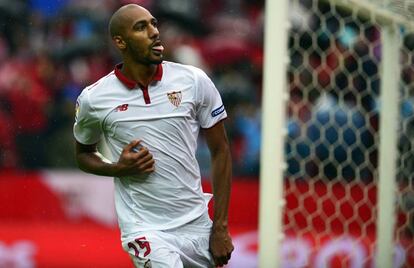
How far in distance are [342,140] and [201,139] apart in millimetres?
1767

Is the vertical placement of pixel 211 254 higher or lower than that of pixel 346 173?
higher

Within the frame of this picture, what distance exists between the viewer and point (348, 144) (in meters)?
6.06

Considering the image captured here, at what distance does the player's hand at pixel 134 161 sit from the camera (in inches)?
135

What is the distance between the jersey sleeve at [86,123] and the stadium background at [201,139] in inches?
61.9

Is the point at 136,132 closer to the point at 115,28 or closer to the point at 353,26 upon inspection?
the point at 115,28

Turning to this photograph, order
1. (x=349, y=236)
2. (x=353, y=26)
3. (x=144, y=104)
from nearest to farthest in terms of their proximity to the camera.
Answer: (x=144, y=104)
(x=349, y=236)
(x=353, y=26)

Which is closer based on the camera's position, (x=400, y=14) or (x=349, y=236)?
(x=400, y=14)

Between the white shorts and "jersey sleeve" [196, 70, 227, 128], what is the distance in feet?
1.19

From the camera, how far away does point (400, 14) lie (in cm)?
457

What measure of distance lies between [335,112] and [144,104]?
278cm

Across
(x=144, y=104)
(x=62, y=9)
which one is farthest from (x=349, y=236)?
(x=62, y=9)

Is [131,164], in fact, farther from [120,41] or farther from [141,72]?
[120,41]

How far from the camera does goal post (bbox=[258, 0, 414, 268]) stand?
13.7ft

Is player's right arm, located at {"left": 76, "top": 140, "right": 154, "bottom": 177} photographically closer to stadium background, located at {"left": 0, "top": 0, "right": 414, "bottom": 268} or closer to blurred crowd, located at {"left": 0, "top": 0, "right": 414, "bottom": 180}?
stadium background, located at {"left": 0, "top": 0, "right": 414, "bottom": 268}
